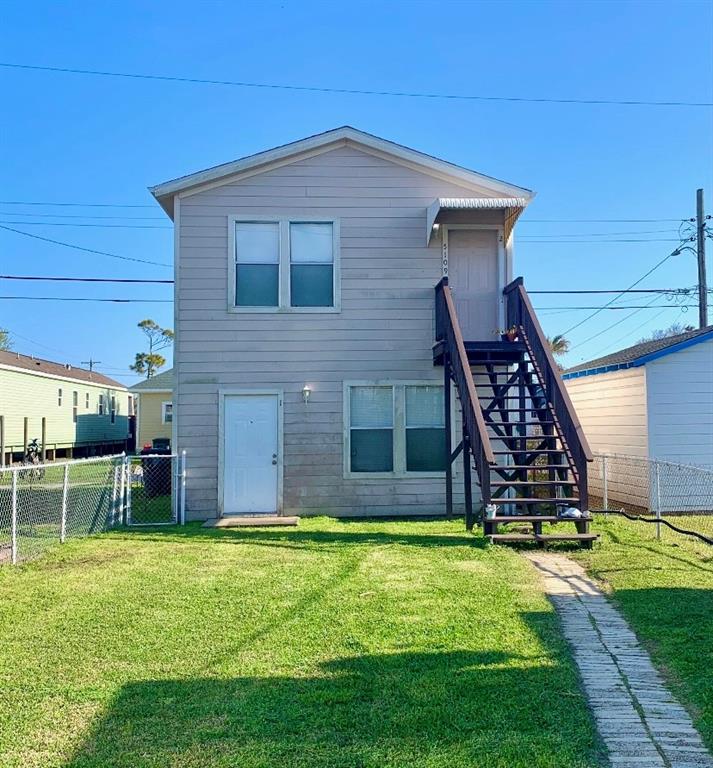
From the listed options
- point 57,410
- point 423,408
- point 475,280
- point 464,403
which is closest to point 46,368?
point 57,410

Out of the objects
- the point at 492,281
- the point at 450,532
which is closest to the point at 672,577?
the point at 450,532

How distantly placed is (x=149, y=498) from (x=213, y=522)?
3500 mm

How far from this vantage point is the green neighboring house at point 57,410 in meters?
20.3

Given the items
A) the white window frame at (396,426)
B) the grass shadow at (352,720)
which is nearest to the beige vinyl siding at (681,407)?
the white window frame at (396,426)

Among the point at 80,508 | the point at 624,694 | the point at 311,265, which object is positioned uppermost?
the point at 311,265

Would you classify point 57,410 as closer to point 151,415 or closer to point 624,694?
point 151,415

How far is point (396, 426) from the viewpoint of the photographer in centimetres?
952

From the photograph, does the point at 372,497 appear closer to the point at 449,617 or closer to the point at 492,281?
the point at 492,281

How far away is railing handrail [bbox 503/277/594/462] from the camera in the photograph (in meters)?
7.02

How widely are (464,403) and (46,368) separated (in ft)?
75.7

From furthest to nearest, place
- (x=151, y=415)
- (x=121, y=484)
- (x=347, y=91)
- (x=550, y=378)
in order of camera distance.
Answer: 1. (x=151, y=415)
2. (x=347, y=91)
3. (x=121, y=484)
4. (x=550, y=378)

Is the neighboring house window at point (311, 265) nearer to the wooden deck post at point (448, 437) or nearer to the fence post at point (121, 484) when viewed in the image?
the wooden deck post at point (448, 437)

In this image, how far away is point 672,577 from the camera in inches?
214

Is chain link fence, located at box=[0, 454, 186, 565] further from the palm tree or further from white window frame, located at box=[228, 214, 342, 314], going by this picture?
the palm tree
